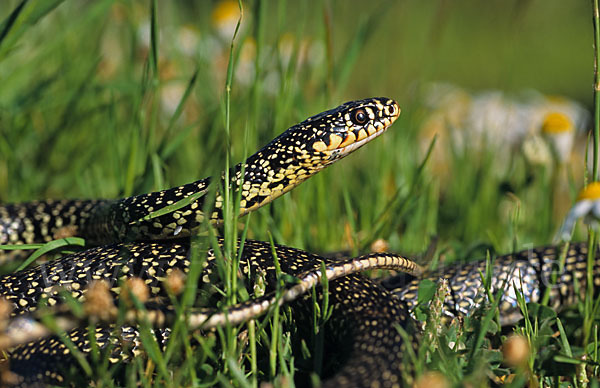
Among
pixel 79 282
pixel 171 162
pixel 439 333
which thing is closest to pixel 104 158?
pixel 171 162

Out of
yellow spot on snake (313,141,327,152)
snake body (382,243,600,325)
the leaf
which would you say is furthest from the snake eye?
the leaf

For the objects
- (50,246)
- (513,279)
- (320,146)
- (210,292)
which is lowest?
(513,279)

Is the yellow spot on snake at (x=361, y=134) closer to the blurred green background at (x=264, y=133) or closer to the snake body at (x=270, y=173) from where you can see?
the snake body at (x=270, y=173)

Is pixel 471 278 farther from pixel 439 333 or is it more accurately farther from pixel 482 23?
pixel 482 23

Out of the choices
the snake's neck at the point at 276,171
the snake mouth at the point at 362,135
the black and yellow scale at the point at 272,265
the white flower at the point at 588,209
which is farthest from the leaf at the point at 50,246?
the white flower at the point at 588,209

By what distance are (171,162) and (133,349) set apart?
8.38 feet

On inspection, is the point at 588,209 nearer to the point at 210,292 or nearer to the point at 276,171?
the point at 276,171

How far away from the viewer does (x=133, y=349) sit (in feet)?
8.99

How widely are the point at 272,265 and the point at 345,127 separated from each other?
82 centimetres

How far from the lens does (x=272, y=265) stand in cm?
298

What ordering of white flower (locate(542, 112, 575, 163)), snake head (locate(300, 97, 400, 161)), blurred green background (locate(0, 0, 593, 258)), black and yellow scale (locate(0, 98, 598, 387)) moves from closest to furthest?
black and yellow scale (locate(0, 98, 598, 387)) < snake head (locate(300, 97, 400, 161)) < blurred green background (locate(0, 0, 593, 258)) < white flower (locate(542, 112, 575, 163))

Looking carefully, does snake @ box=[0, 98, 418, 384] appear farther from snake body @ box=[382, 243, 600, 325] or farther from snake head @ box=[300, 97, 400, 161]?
snake body @ box=[382, 243, 600, 325]

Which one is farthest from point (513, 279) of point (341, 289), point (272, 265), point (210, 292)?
point (210, 292)

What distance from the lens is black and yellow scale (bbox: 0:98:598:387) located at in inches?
98.9
